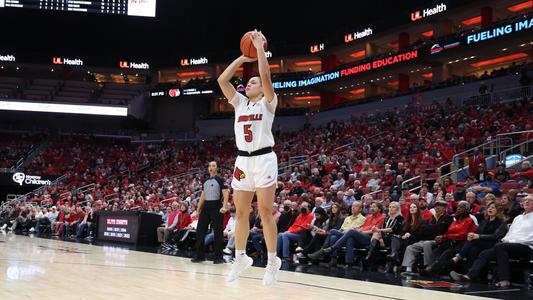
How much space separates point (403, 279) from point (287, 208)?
4.02 metres

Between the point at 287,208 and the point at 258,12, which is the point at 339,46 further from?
the point at 287,208

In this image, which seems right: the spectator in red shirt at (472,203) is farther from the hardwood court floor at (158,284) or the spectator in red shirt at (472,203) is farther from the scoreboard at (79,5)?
the scoreboard at (79,5)

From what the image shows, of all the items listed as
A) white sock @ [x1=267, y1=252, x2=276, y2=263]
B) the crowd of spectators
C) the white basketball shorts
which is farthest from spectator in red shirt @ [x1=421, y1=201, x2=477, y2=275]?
the white basketball shorts

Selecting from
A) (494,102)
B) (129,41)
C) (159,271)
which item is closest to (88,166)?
(129,41)

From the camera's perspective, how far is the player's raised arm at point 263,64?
15.7ft

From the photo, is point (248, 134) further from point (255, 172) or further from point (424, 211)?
point (424, 211)

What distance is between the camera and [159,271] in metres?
7.40

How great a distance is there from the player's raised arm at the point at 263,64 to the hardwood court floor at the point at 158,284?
6.26 feet

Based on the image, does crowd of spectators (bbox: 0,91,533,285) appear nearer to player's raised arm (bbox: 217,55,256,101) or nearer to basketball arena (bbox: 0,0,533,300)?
basketball arena (bbox: 0,0,533,300)

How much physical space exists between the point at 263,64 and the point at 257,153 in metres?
0.81

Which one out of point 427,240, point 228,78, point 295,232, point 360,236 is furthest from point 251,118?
point 295,232

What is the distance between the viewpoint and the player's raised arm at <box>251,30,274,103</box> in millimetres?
4797

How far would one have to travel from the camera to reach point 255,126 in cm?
498

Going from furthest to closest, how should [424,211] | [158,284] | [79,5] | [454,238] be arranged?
[79,5]
[424,211]
[454,238]
[158,284]
